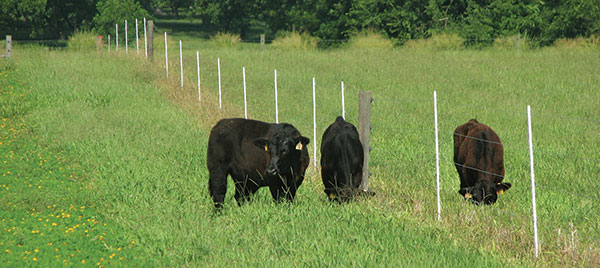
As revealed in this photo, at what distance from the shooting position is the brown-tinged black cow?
923cm

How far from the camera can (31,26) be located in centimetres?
5944

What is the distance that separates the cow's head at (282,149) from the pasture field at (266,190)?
53cm

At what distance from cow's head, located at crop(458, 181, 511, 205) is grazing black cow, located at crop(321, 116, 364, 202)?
146 cm

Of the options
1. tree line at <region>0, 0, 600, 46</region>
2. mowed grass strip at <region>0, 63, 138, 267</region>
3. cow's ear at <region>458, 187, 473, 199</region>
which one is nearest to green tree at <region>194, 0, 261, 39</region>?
tree line at <region>0, 0, 600, 46</region>

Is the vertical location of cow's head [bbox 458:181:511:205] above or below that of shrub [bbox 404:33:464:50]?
below

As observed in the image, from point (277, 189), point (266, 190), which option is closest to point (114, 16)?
point (266, 190)

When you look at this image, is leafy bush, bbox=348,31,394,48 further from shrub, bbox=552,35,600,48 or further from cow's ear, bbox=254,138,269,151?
cow's ear, bbox=254,138,269,151

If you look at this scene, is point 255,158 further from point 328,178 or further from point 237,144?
point 328,178

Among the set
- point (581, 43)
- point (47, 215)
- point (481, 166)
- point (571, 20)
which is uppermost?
point (571, 20)

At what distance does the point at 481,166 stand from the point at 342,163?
2065 mm

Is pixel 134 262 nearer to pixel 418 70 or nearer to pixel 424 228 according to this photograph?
pixel 424 228

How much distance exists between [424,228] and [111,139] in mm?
8672

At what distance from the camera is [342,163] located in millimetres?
9367

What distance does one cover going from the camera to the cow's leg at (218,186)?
9531 millimetres
